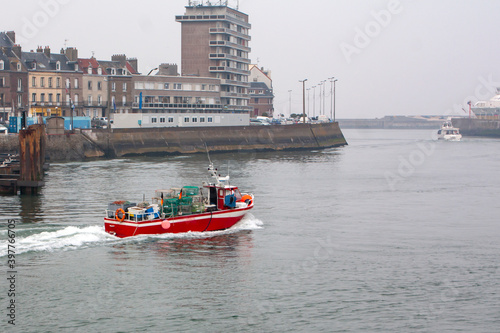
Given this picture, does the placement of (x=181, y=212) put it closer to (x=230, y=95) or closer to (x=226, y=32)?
(x=226, y=32)

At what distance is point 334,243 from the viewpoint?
1401 inches

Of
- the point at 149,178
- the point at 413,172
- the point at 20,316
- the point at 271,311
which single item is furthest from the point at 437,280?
the point at 413,172

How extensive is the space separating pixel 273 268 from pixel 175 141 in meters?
66.7

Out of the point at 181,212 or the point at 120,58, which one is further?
the point at 120,58

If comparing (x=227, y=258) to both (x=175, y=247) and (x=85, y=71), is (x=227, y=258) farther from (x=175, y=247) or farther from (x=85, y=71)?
(x=85, y=71)

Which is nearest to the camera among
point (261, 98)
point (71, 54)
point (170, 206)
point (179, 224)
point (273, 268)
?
point (273, 268)

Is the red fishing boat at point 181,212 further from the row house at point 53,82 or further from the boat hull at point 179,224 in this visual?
the row house at point 53,82

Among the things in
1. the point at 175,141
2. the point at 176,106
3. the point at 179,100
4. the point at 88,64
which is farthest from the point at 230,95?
the point at 175,141

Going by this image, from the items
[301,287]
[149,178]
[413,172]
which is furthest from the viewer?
[413,172]

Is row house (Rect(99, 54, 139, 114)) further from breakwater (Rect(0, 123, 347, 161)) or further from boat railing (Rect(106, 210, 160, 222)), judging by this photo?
boat railing (Rect(106, 210, 160, 222))

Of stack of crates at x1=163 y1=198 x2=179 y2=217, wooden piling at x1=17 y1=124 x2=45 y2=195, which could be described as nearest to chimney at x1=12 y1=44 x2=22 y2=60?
wooden piling at x1=17 y1=124 x2=45 y2=195

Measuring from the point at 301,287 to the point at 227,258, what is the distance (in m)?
5.34

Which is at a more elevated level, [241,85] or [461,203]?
[241,85]

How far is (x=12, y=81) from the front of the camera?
349ft
